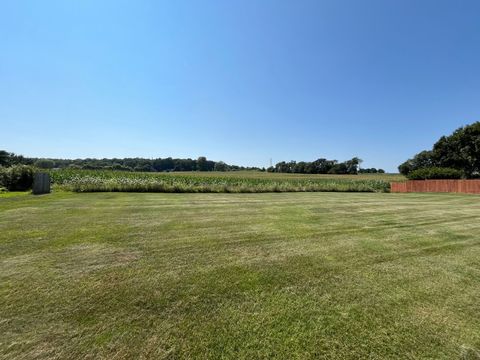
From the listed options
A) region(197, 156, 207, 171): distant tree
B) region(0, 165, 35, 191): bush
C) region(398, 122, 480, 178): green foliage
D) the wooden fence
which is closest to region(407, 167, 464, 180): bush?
region(398, 122, 480, 178): green foliage

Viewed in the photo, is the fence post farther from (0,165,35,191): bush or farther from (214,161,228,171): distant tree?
(214,161,228,171): distant tree

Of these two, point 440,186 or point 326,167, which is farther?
point 326,167

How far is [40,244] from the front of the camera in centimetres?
427

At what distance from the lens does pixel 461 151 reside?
34.0 meters

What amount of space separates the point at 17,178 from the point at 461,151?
47143 mm

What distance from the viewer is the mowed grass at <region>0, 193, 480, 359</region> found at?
2057 mm

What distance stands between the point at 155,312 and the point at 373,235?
4829 millimetres

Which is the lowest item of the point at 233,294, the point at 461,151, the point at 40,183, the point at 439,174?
the point at 233,294

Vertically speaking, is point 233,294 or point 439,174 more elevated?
point 439,174

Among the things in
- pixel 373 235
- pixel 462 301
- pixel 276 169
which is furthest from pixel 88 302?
pixel 276 169

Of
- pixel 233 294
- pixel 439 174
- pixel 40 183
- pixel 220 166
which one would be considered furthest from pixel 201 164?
pixel 233 294

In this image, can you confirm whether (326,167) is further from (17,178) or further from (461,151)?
(17,178)

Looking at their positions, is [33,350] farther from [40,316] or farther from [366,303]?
[366,303]

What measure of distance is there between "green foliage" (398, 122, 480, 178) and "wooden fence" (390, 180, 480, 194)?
1065 cm
